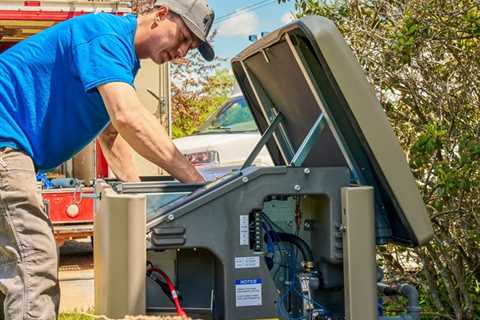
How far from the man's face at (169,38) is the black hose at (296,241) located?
0.96m

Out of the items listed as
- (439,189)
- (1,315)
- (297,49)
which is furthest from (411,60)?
(1,315)

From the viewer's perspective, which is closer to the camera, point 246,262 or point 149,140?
point 246,262

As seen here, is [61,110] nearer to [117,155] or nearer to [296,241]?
[117,155]

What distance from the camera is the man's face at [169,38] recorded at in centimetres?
344

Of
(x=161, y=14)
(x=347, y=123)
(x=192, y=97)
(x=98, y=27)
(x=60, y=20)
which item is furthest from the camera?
(x=192, y=97)

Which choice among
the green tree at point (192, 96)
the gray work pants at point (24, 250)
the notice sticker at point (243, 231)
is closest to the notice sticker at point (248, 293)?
the notice sticker at point (243, 231)

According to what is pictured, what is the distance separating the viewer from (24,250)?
3127mm

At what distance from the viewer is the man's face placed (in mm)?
3443

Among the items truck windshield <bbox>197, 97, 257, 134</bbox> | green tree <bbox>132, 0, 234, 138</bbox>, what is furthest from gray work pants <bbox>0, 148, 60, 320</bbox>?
green tree <bbox>132, 0, 234, 138</bbox>

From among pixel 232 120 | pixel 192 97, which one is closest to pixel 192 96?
pixel 192 97

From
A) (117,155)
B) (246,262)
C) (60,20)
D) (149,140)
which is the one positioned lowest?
(246,262)

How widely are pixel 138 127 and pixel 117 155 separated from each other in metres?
0.97

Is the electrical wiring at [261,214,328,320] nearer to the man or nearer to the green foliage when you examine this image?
the man

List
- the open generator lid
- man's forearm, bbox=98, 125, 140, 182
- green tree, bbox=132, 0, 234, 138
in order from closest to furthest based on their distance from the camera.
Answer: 1. the open generator lid
2. man's forearm, bbox=98, 125, 140, 182
3. green tree, bbox=132, 0, 234, 138
